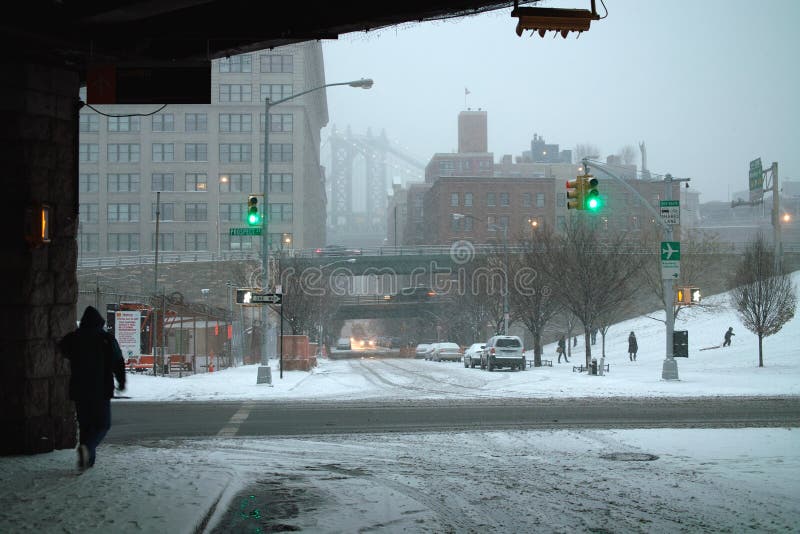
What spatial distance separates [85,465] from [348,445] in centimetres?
444

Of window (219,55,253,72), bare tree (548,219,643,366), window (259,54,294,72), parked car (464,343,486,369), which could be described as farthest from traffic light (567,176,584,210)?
window (219,55,253,72)

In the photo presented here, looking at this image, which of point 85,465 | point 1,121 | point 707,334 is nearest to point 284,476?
point 85,465

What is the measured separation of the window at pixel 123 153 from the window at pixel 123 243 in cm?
837

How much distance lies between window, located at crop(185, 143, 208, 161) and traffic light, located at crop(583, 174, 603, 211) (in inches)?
2665

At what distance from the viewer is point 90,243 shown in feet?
284

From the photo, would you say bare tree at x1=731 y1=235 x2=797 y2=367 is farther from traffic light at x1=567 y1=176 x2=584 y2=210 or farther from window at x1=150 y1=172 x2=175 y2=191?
window at x1=150 y1=172 x2=175 y2=191

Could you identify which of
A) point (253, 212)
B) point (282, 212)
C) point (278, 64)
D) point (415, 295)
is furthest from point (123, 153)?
point (253, 212)

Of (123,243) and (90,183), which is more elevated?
(90,183)

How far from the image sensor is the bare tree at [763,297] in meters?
36.3

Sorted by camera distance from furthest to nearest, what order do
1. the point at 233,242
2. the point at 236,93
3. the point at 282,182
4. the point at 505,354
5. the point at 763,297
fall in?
the point at 233,242 → the point at 282,182 → the point at 236,93 → the point at 505,354 → the point at 763,297

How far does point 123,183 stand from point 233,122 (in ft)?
45.7

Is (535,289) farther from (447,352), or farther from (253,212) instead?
(253,212)

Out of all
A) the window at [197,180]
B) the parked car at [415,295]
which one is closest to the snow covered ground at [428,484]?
the parked car at [415,295]

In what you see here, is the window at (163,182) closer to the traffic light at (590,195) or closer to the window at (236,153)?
the window at (236,153)
